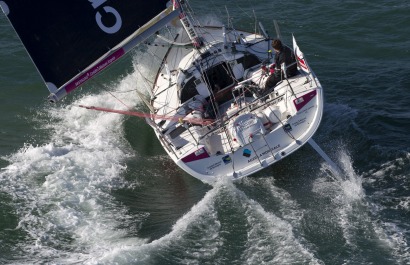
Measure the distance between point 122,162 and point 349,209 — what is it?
6.32 meters

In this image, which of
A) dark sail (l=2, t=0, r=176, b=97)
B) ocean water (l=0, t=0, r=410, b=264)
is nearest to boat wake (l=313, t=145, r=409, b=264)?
ocean water (l=0, t=0, r=410, b=264)

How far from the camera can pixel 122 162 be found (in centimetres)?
1630

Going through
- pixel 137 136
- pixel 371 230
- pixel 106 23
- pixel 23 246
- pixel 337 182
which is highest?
pixel 106 23

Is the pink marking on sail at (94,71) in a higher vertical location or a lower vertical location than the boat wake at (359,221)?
higher

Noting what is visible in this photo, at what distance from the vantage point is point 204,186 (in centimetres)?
1498

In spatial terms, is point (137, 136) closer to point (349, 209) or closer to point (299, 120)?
point (299, 120)

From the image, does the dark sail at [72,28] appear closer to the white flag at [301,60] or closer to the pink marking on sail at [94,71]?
the pink marking on sail at [94,71]

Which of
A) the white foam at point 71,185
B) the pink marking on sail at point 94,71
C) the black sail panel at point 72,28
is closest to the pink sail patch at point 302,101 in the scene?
the black sail panel at point 72,28

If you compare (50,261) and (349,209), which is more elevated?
(50,261)

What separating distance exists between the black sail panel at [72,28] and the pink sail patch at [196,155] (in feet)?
10.4

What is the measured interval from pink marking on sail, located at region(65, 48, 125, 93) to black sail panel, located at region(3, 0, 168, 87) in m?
0.18

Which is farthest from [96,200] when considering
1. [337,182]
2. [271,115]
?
[337,182]

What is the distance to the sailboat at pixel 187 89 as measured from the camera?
13.8 m

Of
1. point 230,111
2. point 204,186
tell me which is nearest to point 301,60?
point 230,111
